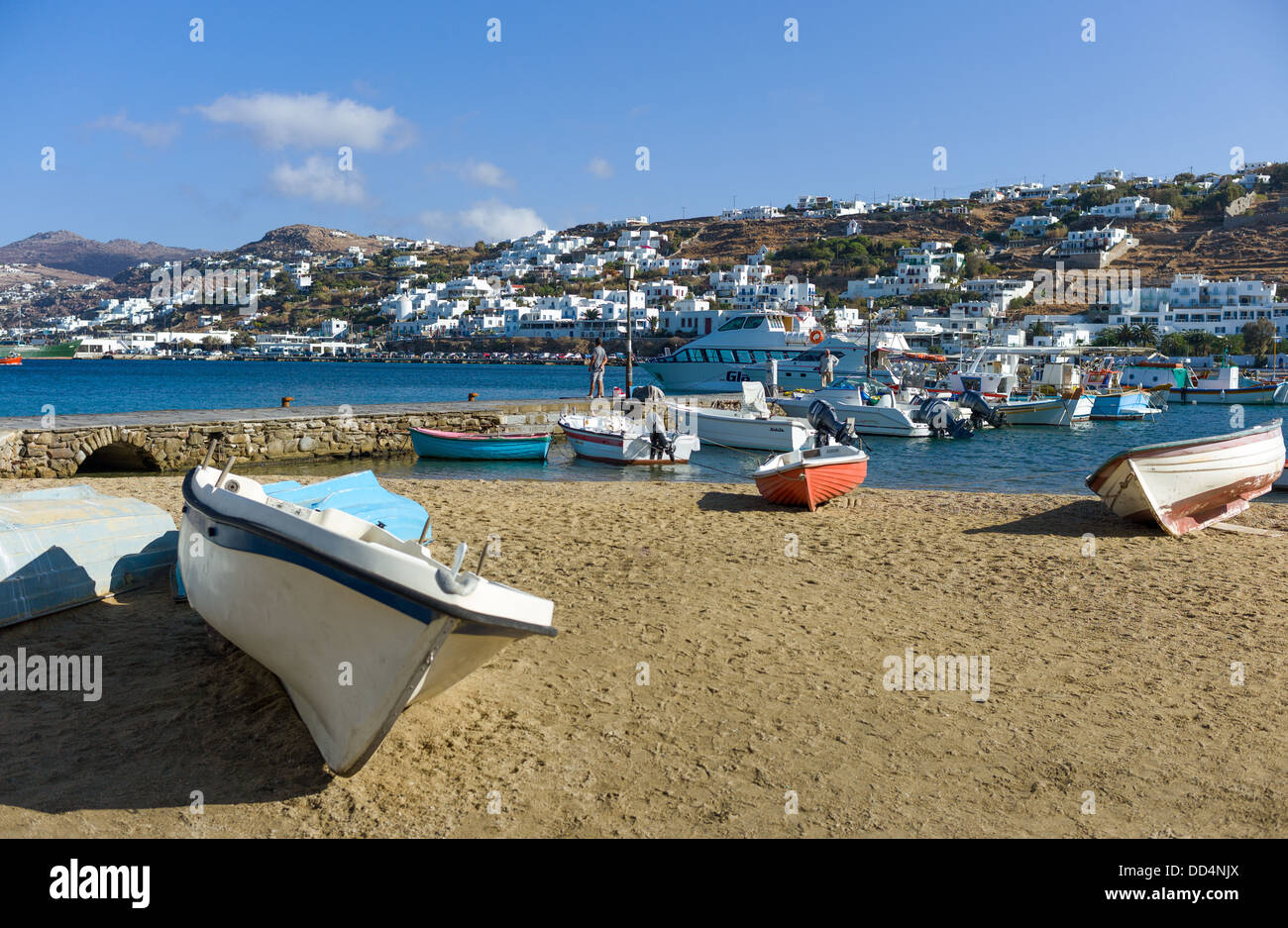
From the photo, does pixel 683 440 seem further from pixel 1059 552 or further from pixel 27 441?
pixel 27 441

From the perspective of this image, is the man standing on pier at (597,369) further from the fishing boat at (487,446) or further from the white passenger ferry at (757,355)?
A: the white passenger ferry at (757,355)

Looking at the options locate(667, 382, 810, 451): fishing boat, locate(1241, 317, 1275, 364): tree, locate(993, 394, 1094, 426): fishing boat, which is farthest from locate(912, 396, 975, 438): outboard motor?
locate(1241, 317, 1275, 364): tree

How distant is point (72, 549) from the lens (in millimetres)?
7172

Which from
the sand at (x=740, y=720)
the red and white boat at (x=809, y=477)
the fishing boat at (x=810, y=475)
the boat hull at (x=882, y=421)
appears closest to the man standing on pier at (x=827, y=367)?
the boat hull at (x=882, y=421)

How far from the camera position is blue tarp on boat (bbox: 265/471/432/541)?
7.68 m

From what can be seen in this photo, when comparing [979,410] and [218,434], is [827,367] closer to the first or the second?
[979,410]

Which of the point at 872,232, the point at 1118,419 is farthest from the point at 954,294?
the point at 1118,419

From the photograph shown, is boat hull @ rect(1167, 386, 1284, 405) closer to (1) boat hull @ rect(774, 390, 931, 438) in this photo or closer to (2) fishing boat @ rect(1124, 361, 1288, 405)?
(2) fishing boat @ rect(1124, 361, 1288, 405)

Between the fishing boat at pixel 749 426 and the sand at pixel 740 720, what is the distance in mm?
15098

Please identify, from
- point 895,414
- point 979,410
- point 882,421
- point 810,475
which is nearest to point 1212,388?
point 979,410

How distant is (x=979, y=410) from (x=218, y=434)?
27.8 meters

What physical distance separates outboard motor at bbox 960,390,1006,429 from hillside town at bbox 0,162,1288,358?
1242 inches

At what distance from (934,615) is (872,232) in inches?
7102

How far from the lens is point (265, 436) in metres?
23.3
